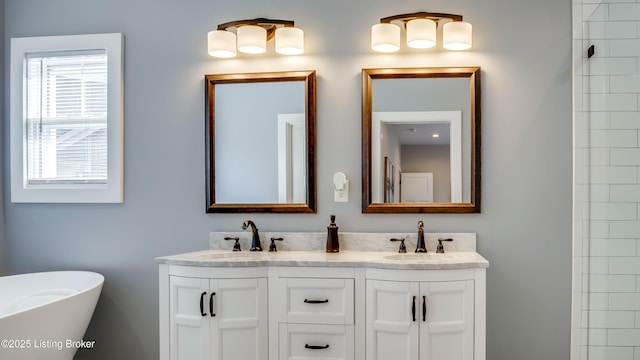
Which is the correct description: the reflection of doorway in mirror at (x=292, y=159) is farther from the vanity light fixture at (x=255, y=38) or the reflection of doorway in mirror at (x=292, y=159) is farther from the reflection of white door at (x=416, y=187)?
the reflection of white door at (x=416, y=187)

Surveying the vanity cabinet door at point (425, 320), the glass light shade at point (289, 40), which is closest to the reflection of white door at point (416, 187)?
the vanity cabinet door at point (425, 320)

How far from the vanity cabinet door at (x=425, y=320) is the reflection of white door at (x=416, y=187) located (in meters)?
0.65

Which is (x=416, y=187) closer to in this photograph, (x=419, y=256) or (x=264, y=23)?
(x=419, y=256)

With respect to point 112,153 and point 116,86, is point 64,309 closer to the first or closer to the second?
point 112,153

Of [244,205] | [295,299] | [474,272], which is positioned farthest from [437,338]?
[244,205]

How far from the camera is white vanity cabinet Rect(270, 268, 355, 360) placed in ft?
8.15

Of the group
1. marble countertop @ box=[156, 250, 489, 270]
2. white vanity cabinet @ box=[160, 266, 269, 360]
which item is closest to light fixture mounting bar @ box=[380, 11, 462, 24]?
marble countertop @ box=[156, 250, 489, 270]

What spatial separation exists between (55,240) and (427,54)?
257cm

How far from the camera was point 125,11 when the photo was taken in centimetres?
325

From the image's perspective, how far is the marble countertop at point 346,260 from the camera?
240 centimetres

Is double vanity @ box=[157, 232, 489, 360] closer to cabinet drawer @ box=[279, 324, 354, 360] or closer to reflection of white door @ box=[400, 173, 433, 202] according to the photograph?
cabinet drawer @ box=[279, 324, 354, 360]

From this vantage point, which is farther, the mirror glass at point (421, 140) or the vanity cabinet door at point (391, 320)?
the mirror glass at point (421, 140)

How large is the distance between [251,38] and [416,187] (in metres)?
1.27

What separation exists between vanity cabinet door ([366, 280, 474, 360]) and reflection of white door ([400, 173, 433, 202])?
65cm
